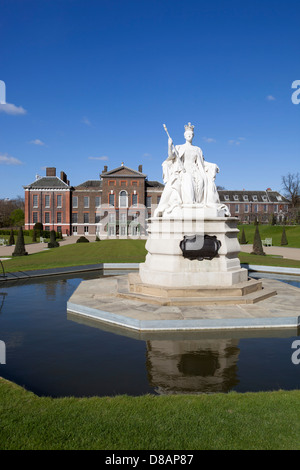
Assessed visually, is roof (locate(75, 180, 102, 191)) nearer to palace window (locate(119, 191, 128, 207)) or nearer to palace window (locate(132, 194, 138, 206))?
palace window (locate(119, 191, 128, 207))

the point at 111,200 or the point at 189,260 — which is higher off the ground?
the point at 111,200

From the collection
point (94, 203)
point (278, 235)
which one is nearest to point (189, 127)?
point (278, 235)

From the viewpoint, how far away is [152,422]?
11.9 feet

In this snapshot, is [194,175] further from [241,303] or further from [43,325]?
[43,325]

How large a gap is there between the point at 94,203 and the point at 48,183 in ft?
31.4

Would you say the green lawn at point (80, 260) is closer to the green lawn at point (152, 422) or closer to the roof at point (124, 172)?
the green lawn at point (152, 422)

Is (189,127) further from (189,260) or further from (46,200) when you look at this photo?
(46,200)

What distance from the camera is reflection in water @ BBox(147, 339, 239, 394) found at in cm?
477

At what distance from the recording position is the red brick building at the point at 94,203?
62.4 m

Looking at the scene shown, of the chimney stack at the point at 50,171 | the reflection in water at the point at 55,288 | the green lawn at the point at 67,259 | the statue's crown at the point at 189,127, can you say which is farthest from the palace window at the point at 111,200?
the statue's crown at the point at 189,127

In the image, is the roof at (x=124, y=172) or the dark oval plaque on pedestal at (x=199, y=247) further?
the roof at (x=124, y=172)

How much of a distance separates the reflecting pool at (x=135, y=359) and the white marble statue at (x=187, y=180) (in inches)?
175

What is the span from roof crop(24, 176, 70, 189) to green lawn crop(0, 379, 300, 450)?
61.7 metres
